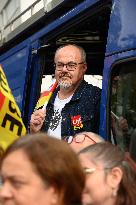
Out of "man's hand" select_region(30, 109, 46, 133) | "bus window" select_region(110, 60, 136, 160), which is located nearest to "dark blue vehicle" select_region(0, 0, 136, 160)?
"bus window" select_region(110, 60, 136, 160)

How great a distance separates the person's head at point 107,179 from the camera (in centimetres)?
240

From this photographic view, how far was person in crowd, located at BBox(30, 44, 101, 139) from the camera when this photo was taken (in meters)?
4.19

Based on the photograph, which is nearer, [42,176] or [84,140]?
[42,176]

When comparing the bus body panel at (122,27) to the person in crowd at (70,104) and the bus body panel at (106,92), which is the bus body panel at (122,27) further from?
the person in crowd at (70,104)

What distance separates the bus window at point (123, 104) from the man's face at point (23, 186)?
182 cm

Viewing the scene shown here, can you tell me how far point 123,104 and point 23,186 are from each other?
217 cm

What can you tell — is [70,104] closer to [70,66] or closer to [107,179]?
[70,66]

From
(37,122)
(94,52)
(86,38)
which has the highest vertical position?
(86,38)

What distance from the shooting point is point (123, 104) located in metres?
3.86

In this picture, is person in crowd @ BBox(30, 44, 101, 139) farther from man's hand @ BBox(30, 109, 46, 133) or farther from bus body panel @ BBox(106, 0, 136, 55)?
bus body panel @ BBox(106, 0, 136, 55)

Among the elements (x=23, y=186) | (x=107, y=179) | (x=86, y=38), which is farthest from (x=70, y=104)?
(x=23, y=186)

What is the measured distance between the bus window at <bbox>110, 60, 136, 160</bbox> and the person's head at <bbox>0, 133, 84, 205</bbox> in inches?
70.4

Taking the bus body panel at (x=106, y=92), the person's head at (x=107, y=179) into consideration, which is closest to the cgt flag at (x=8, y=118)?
the bus body panel at (x=106, y=92)

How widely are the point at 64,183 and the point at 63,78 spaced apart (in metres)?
2.64
